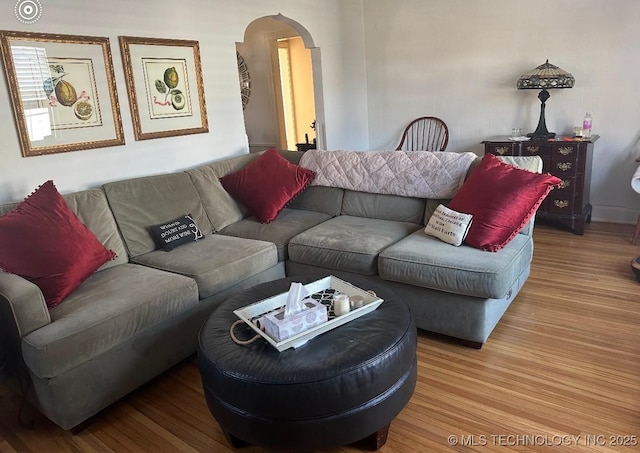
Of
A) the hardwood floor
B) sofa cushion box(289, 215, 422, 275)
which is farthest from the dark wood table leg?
sofa cushion box(289, 215, 422, 275)

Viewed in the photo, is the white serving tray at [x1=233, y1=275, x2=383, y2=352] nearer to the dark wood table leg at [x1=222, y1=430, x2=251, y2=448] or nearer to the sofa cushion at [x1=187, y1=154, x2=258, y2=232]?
the dark wood table leg at [x1=222, y1=430, x2=251, y2=448]

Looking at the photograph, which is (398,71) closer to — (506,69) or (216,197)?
(506,69)

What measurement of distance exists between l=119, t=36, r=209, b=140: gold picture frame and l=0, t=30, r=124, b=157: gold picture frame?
5.9 inches

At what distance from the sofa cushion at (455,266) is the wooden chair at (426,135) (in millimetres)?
2498

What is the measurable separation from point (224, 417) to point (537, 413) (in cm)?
126

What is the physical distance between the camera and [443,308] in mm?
2457

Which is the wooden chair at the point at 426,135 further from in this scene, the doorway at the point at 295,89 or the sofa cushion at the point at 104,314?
the sofa cushion at the point at 104,314

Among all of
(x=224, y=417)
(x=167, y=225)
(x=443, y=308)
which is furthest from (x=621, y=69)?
(x=224, y=417)

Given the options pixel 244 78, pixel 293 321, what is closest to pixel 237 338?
pixel 293 321

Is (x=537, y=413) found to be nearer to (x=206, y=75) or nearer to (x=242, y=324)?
(x=242, y=324)

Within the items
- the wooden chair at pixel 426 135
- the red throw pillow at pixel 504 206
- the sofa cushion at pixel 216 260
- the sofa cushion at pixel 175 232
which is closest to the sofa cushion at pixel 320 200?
the sofa cushion at pixel 216 260

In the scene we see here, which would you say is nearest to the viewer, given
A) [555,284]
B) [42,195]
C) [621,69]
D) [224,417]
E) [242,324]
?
[224,417]

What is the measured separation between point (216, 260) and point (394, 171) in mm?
1383

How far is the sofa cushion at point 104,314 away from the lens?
1.87m
